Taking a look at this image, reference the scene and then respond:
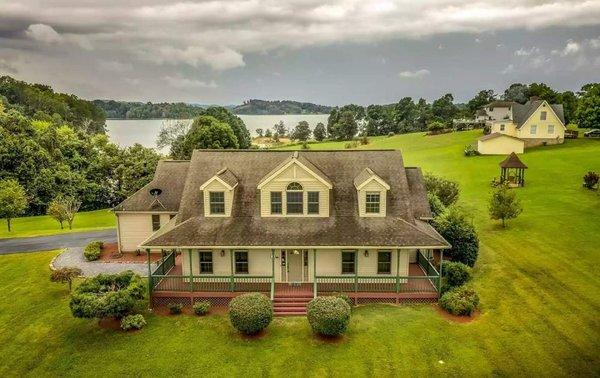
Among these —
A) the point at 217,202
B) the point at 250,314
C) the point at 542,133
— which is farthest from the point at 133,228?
the point at 542,133

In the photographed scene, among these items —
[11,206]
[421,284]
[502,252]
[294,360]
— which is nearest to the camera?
[294,360]

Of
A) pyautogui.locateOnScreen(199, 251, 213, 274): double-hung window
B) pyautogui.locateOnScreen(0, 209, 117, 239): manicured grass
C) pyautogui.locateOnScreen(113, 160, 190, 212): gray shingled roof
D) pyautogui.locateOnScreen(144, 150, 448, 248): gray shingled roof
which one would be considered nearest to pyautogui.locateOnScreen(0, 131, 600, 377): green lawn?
pyautogui.locateOnScreen(199, 251, 213, 274): double-hung window

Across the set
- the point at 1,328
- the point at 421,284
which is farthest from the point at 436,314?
the point at 1,328

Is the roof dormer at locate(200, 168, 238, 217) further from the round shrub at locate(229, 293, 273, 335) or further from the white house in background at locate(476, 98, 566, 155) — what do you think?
the white house in background at locate(476, 98, 566, 155)

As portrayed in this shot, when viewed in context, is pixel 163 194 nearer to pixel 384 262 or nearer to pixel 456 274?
pixel 384 262

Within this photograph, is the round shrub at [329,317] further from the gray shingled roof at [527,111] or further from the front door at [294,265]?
the gray shingled roof at [527,111]

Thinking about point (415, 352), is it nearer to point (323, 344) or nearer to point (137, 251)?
point (323, 344)
